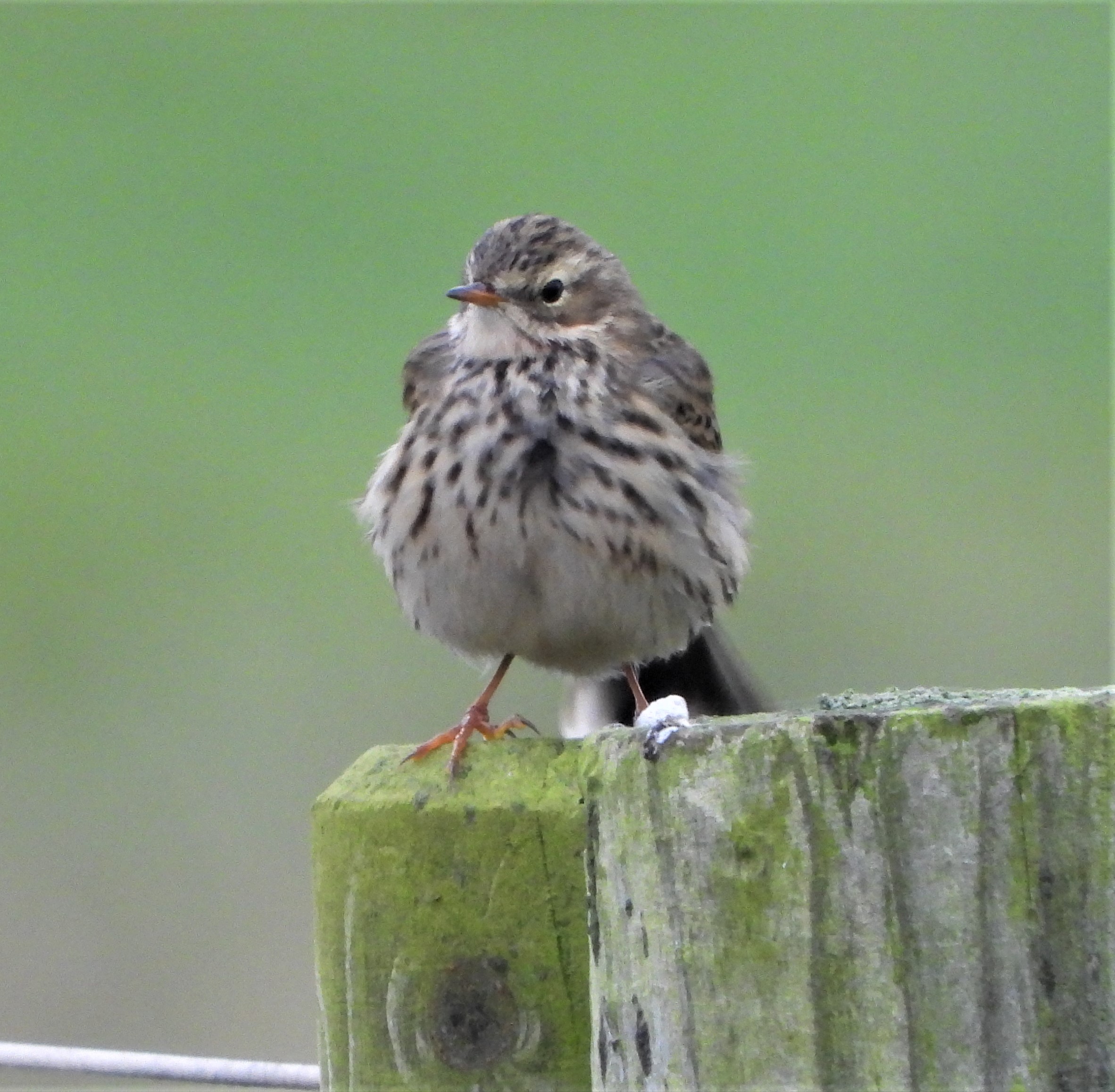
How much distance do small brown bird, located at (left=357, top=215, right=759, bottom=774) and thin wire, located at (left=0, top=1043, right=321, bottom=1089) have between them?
1.69m

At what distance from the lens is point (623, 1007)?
2240 mm

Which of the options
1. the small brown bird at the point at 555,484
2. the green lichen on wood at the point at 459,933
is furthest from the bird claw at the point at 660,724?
the small brown bird at the point at 555,484

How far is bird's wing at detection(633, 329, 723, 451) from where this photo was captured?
5215 millimetres

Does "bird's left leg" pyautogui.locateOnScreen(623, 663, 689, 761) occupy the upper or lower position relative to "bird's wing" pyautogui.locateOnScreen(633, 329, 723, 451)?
lower

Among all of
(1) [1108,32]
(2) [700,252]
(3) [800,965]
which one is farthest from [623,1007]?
(1) [1108,32]

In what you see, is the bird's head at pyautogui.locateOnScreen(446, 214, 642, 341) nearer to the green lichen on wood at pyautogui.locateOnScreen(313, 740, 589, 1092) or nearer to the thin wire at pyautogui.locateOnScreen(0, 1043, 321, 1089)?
the thin wire at pyautogui.locateOnScreen(0, 1043, 321, 1089)

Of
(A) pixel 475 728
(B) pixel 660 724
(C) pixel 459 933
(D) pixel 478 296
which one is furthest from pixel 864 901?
(D) pixel 478 296

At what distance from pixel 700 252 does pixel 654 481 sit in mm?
5375

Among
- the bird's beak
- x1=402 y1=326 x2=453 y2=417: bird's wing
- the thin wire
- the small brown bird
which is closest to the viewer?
the thin wire

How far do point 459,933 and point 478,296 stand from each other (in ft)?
8.98

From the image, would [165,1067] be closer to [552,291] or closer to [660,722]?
[660,722]

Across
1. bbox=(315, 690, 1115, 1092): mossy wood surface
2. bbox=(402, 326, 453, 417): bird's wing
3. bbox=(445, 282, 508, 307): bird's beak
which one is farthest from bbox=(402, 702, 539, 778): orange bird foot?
bbox=(445, 282, 508, 307): bird's beak

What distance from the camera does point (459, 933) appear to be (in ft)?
8.35

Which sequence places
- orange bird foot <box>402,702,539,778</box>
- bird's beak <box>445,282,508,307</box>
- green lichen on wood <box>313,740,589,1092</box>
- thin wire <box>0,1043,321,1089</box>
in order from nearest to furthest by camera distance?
green lichen on wood <box>313,740,589,1092</box> < orange bird foot <box>402,702,539,778</box> < thin wire <box>0,1043,321,1089</box> < bird's beak <box>445,282,508,307</box>
